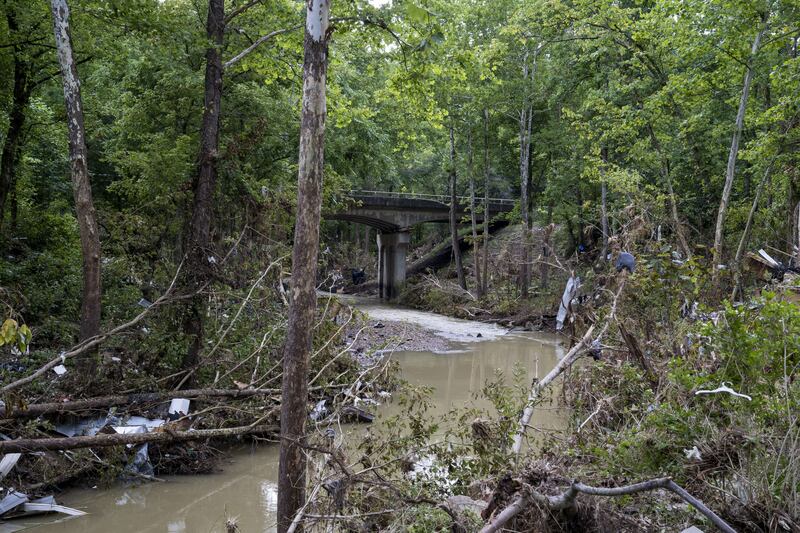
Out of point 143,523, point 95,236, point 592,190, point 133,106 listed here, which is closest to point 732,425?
point 143,523

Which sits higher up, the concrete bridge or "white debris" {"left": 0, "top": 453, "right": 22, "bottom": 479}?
the concrete bridge

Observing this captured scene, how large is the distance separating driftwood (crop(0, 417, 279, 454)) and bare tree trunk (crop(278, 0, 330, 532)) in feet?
5.66

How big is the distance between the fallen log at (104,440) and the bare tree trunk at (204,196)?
2420mm

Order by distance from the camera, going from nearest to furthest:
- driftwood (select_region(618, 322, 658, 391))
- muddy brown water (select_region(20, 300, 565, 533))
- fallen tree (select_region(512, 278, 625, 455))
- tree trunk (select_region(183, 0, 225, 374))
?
fallen tree (select_region(512, 278, 625, 455))
muddy brown water (select_region(20, 300, 565, 533))
driftwood (select_region(618, 322, 658, 391))
tree trunk (select_region(183, 0, 225, 374))

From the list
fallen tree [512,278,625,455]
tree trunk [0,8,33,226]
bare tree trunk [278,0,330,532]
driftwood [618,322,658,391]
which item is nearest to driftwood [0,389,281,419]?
bare tree trunk [278,0,330,532]

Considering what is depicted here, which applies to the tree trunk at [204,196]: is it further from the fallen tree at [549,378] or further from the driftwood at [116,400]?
the fallen tree at [549,378]

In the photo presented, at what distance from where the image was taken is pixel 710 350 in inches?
231

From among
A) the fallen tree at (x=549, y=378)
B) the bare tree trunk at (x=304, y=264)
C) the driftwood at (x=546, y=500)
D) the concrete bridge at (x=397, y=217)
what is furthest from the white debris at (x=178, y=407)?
the concrete bridge at (x=397, y=217)

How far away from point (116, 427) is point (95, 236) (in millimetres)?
2688

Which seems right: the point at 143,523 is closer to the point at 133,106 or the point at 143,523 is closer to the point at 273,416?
the point at 273,416

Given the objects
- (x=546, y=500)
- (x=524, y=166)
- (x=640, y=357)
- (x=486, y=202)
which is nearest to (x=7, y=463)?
(x=546, y=500)

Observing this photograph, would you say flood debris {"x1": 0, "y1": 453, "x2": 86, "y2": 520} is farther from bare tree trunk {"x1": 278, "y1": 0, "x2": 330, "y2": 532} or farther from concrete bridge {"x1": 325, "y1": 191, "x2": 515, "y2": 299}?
concrete bridge {"x1": 325, "y1": 191, "x2": 515, "y2": 299}

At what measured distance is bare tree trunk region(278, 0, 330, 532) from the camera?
5.05 metres

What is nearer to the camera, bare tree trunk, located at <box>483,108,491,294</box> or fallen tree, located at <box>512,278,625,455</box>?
fallen tree, located at <box>512,278,625,455</box>
